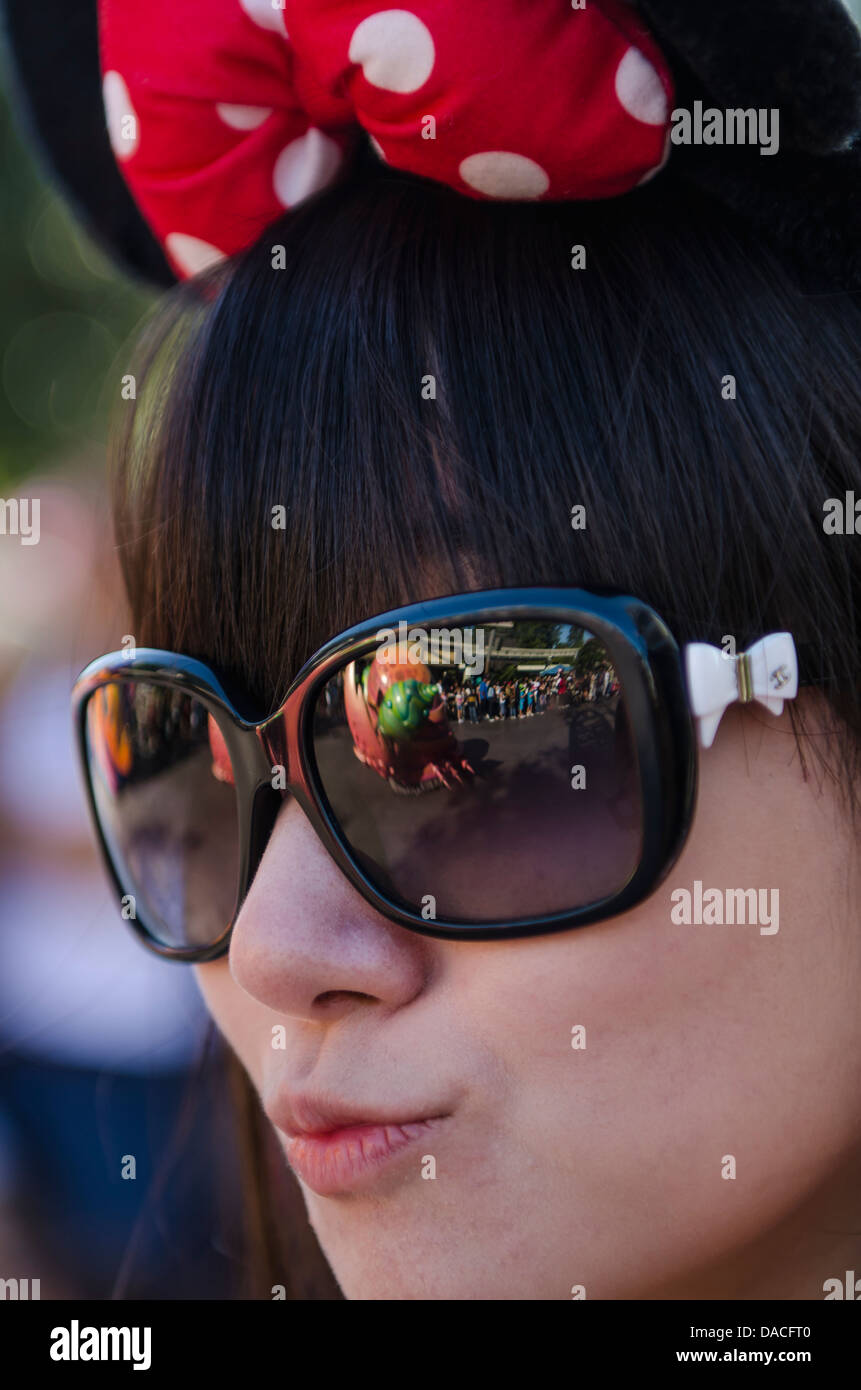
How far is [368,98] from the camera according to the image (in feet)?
3.11

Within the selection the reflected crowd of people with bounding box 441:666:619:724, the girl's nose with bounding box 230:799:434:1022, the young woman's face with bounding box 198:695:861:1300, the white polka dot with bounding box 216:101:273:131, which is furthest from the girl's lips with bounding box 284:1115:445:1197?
the white polka dot with bounding box 216:101:273:131

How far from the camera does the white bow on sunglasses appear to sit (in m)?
0.86

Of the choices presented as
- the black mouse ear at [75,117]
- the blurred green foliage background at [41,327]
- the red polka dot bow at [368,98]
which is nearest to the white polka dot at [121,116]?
the red polka dot bow at [368,98]

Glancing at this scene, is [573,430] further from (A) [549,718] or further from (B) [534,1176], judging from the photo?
(B) [534,1176]

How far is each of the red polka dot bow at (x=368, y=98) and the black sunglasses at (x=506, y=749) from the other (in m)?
0.38

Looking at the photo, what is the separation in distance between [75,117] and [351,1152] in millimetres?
1103

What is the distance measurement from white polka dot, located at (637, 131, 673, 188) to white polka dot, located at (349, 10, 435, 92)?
202mm

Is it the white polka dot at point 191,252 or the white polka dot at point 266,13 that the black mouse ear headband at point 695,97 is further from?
the white polka dot at point 191,252

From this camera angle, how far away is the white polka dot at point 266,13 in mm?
971

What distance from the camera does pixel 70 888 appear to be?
7.63ft

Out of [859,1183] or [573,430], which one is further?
[859,1183]

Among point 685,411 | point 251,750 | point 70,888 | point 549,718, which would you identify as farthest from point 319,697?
point 70,888

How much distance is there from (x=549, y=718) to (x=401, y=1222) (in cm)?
45
